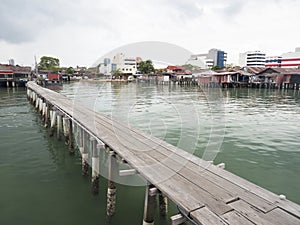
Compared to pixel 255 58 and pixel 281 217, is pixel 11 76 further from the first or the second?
pixel 255 58

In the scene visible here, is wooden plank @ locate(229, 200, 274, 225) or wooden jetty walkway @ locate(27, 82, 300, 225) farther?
wooden jetty walkway @ locate(27, 82, 300, 225)

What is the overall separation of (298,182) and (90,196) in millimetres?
5950

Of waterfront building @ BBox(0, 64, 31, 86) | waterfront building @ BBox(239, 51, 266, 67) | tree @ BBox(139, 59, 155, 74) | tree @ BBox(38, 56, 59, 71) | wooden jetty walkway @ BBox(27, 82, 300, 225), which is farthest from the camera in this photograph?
waterfront building @ BBox(239, 51, 266, 67)

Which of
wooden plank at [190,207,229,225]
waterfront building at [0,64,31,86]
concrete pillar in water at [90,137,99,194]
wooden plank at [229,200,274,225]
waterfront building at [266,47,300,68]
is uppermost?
waterfront building at [266,47,300,68]

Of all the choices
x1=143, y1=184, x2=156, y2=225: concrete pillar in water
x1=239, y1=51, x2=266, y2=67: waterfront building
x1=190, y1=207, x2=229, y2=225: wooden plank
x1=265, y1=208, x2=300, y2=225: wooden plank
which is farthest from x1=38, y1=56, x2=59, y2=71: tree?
x1=265, y1=208, x2=300, y2=225: wooden plank

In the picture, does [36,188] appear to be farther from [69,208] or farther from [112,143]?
[112,143]

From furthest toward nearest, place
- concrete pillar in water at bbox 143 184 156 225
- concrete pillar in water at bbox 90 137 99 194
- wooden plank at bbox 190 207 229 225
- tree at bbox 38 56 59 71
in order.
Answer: tree at bbox 38 56 59 71, concrete pillar in water at bbox 90 137 99 194, concrete pillar in water at bbox 143 184 156 225, wooden plank at bbox 190 207 229 225

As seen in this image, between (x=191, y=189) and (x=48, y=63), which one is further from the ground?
(x=48, y=63)

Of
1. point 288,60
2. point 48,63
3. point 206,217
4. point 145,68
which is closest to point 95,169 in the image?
point 206,217

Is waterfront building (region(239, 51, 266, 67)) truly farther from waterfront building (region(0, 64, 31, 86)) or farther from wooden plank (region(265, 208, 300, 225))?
wooden plank (region(265, 208, 300, 225))

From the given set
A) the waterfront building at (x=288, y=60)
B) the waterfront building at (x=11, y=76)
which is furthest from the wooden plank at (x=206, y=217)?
the waterfront building at (x=288, y=60)

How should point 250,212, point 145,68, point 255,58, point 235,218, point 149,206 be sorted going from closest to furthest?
1. point 235,218
2. point 250,212
3. point 149,206
4. point 145,68
5. point 255,58

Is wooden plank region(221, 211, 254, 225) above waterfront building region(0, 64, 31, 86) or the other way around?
the other way around

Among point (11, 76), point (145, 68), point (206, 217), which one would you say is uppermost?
point (145, 68)
